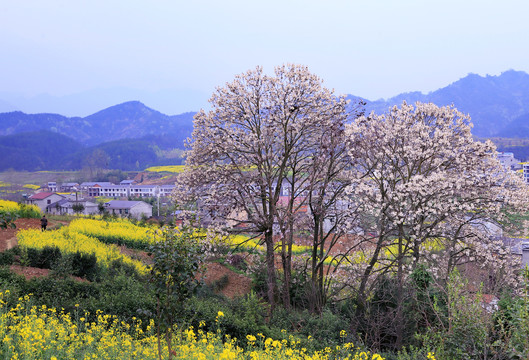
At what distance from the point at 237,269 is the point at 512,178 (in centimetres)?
1322

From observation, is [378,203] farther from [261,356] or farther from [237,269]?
[237,269]

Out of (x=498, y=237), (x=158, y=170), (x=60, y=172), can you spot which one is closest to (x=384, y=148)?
(x=498, y=237)

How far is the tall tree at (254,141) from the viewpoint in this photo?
1382 cm

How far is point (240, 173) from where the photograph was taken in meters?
14.1

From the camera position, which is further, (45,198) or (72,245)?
(45,198)

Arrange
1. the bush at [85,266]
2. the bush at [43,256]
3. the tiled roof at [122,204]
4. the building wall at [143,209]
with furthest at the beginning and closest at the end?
the building wall at [143,209], the tiled roof at [122,204], the bush at [43,256], the bush at [85,266]

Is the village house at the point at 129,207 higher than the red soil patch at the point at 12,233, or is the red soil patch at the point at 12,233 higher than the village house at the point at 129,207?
the red soil patch at the point at 12,233

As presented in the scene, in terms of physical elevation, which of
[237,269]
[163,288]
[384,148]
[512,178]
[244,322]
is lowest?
[237,269]

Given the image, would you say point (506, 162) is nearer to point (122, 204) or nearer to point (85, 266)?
point (85, 266)

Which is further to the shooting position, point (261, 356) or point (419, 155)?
point (419, 155)

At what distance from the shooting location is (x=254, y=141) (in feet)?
45.0

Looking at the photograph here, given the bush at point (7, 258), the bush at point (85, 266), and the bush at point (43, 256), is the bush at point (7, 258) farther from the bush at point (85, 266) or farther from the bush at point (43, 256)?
the bush at point (85, 266)

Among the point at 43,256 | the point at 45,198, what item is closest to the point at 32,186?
the point at 45,198

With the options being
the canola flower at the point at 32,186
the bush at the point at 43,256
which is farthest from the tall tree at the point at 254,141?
the canola flower at the point at 32,186
